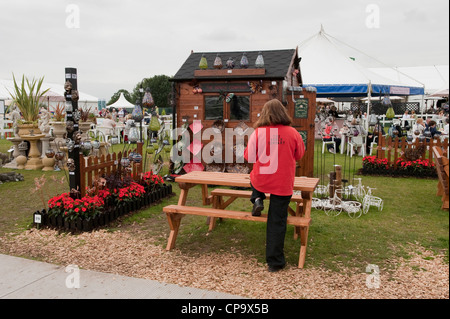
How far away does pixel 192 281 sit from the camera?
3789 mm

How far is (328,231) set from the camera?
211 inches

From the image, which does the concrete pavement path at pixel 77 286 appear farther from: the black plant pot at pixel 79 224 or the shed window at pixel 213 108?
the shed window at pixel 213 108

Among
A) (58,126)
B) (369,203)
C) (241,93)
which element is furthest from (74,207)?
(58,126)

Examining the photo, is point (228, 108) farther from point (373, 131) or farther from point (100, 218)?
point (373, 131)

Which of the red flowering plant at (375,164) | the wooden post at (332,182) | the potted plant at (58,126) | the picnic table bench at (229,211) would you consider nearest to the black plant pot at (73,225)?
the picnic table bench at (229,211)

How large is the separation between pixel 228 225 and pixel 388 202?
3.32 m

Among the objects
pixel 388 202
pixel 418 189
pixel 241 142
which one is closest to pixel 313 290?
pixel 388 202

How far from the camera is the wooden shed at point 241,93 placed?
8328 millimetres

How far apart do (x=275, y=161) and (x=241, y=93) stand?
4.81 m

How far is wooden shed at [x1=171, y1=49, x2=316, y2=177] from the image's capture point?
833cm

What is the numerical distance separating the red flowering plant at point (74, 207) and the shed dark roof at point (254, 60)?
408 cm

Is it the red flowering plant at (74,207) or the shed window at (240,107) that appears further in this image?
the shed window at (240,107)

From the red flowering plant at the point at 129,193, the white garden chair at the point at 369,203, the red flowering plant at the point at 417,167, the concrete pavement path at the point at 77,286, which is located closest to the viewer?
the concrete pavement path at the point at 77,286

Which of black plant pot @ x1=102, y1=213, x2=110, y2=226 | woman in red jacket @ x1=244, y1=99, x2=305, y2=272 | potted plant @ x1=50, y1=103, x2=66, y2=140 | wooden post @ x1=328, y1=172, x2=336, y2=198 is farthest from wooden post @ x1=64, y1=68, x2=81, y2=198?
potted plant @ x1=50, y1=103, x2=66, y2=140
